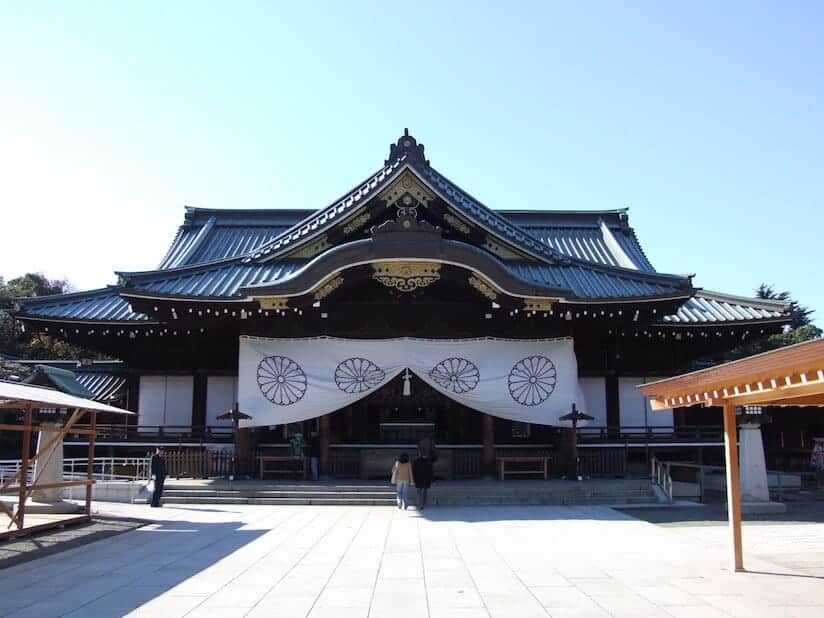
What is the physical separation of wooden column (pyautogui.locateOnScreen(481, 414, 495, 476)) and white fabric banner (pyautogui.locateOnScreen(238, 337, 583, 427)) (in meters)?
0.53

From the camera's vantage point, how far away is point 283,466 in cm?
1852

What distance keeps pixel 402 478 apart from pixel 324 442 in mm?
3895

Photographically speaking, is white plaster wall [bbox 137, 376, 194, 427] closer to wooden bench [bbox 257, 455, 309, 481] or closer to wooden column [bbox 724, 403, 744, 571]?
wooden bench [bbox 257, 455, 309, 481]

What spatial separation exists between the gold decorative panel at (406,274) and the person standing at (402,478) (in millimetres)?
4445

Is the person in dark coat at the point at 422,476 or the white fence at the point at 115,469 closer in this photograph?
the person in dark coat at the point at 422,476

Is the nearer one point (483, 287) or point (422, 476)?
point (422, 476)

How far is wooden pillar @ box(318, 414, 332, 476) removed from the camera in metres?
17.9

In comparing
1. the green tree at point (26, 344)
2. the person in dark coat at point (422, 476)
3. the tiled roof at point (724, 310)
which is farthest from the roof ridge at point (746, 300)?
the green tree at point (26, 344)

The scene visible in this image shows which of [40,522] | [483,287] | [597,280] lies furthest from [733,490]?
[40,522]

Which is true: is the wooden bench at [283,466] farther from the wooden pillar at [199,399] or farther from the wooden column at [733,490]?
the wooden column at [733,490]

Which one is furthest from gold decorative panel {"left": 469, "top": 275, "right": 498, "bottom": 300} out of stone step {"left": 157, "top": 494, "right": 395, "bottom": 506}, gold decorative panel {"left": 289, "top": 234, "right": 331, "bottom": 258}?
stone step {"left": 157, "top": 494, "right": 395, "bottom": 506}

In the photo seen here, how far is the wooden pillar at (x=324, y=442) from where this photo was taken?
17.9 metres

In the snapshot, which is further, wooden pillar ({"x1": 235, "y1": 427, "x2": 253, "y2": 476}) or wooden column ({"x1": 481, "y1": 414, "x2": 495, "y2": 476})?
wooden column ({"x1": 481, "y1": 414, "x2": 495, "y2": 476})

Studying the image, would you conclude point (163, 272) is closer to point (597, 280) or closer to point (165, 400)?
point (165, 400)
